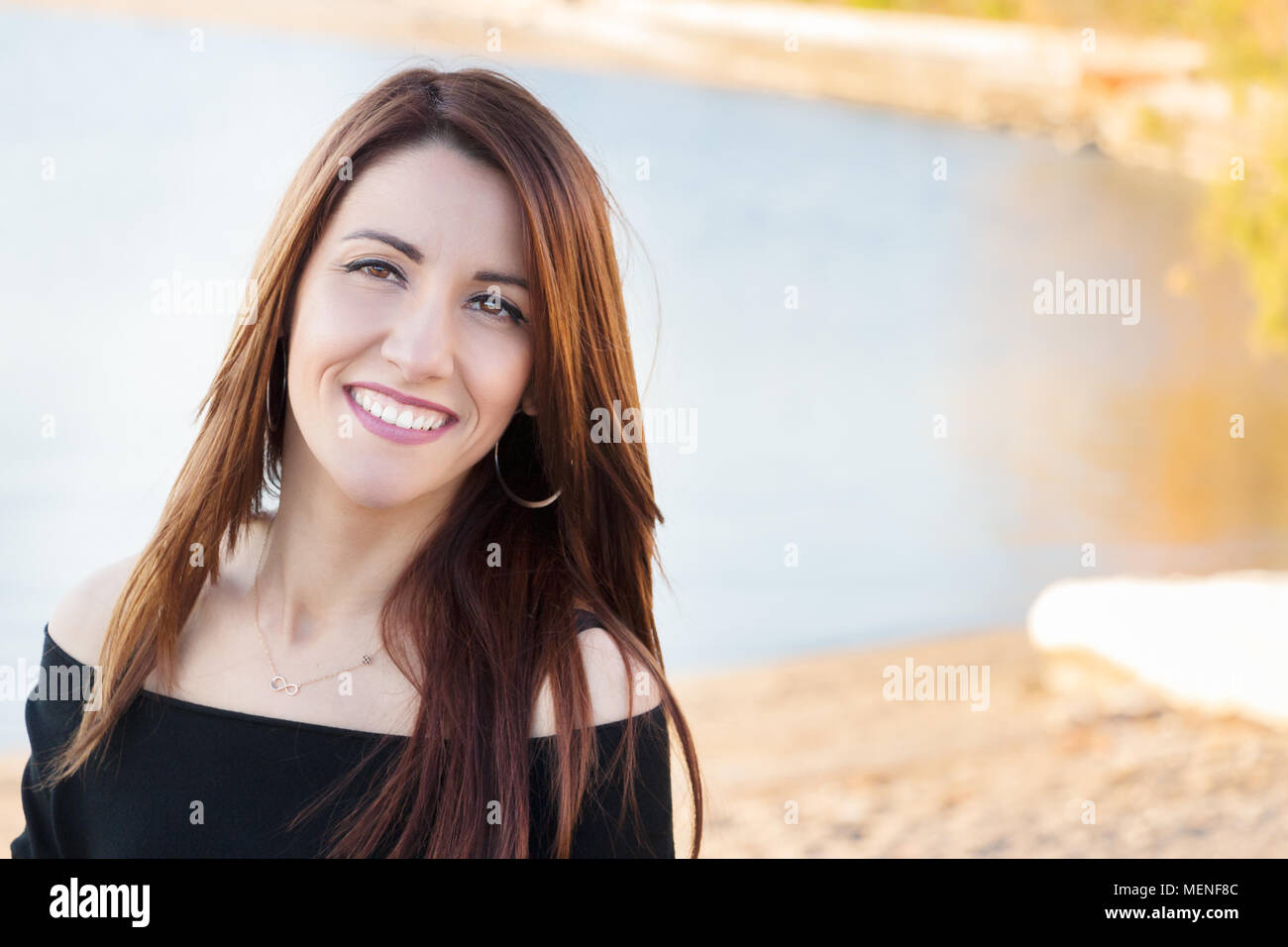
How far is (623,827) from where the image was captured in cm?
125

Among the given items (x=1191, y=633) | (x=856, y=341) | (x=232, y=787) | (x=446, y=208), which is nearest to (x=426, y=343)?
(x=446, y=208)

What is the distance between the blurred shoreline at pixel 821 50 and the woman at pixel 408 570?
916cm

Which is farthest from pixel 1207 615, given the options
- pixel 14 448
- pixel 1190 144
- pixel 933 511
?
pixel 1190 144

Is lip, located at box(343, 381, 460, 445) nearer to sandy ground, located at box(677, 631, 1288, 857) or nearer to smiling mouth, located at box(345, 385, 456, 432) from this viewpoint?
smiling mouth, located at box(345, 385, 456, 432)

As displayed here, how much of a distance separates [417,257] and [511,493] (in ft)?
1.08

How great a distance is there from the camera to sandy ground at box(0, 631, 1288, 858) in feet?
12.2

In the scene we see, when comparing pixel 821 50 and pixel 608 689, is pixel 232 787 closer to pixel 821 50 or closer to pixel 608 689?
pixel 608 689

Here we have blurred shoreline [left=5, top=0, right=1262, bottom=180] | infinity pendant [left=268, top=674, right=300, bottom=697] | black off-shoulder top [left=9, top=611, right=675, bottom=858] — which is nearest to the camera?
black off-shoulder top [left=9, top=611, right=675, bottom=858]

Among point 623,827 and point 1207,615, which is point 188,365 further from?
point 623,827

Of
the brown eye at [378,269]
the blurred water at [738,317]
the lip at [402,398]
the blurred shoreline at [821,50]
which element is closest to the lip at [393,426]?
the lip at [402,398]

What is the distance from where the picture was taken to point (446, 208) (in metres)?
1.29

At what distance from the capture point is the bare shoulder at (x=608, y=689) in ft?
4.22

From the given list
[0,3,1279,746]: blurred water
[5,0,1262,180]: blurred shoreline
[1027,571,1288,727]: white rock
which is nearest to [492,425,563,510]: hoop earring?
[0,3,1279,746]: blurred water
